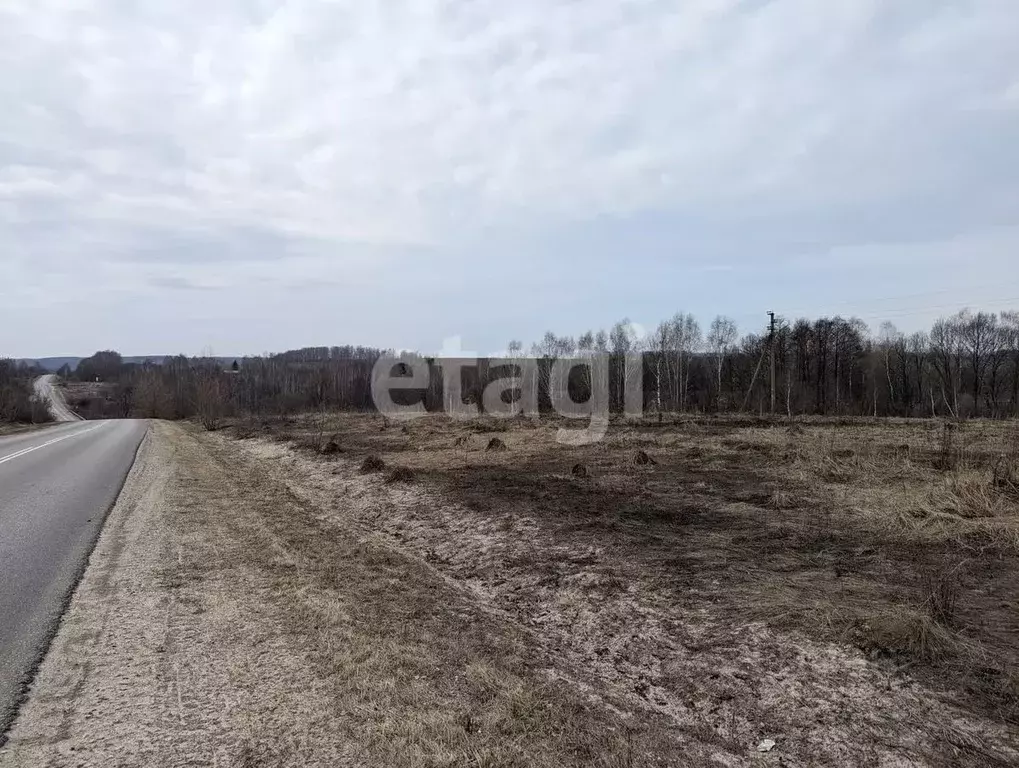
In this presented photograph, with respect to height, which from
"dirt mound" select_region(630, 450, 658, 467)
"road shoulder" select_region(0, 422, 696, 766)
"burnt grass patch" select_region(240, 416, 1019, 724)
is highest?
"dirt mound" select_region(630, 450, 658, 467)

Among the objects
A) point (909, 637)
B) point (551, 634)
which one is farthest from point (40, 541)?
point (909, 637)

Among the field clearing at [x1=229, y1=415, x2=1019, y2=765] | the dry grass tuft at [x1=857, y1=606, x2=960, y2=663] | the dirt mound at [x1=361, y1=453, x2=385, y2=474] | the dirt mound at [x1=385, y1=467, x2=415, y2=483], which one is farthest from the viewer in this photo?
the dirt mound at [x1=361, y1=453, x2=385, y2=474]

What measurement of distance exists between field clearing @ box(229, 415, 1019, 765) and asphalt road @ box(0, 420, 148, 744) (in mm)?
3597

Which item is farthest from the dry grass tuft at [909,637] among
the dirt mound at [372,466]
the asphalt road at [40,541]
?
the dirt mound at [372,466]

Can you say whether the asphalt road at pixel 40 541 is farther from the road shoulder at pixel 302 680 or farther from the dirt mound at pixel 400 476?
the dirt mound at pixel 400 476

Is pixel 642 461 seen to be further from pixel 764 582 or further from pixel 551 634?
pixel 551 634

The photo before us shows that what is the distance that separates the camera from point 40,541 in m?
7.80

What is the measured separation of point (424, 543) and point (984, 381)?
79.0 m

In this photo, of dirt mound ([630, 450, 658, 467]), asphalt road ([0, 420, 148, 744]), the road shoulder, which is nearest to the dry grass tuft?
the road shoulder

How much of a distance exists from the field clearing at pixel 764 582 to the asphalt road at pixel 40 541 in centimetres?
360

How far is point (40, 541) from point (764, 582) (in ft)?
28.2

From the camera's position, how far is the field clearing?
368 centimetres

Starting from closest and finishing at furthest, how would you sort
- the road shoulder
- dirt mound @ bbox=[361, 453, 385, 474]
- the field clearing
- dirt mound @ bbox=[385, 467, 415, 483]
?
the road shoulder
the field clearing
dirt mound @ bbox=[385, 467, 415, 483]
dirt mound @ bbox=[361, 453, 385, 474]

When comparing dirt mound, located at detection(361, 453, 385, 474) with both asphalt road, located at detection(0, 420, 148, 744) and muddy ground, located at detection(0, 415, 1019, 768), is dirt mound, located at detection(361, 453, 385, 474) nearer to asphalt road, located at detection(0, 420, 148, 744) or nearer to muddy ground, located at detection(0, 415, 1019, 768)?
muddy ground, located at detection(0, 415, 1019, 768)
